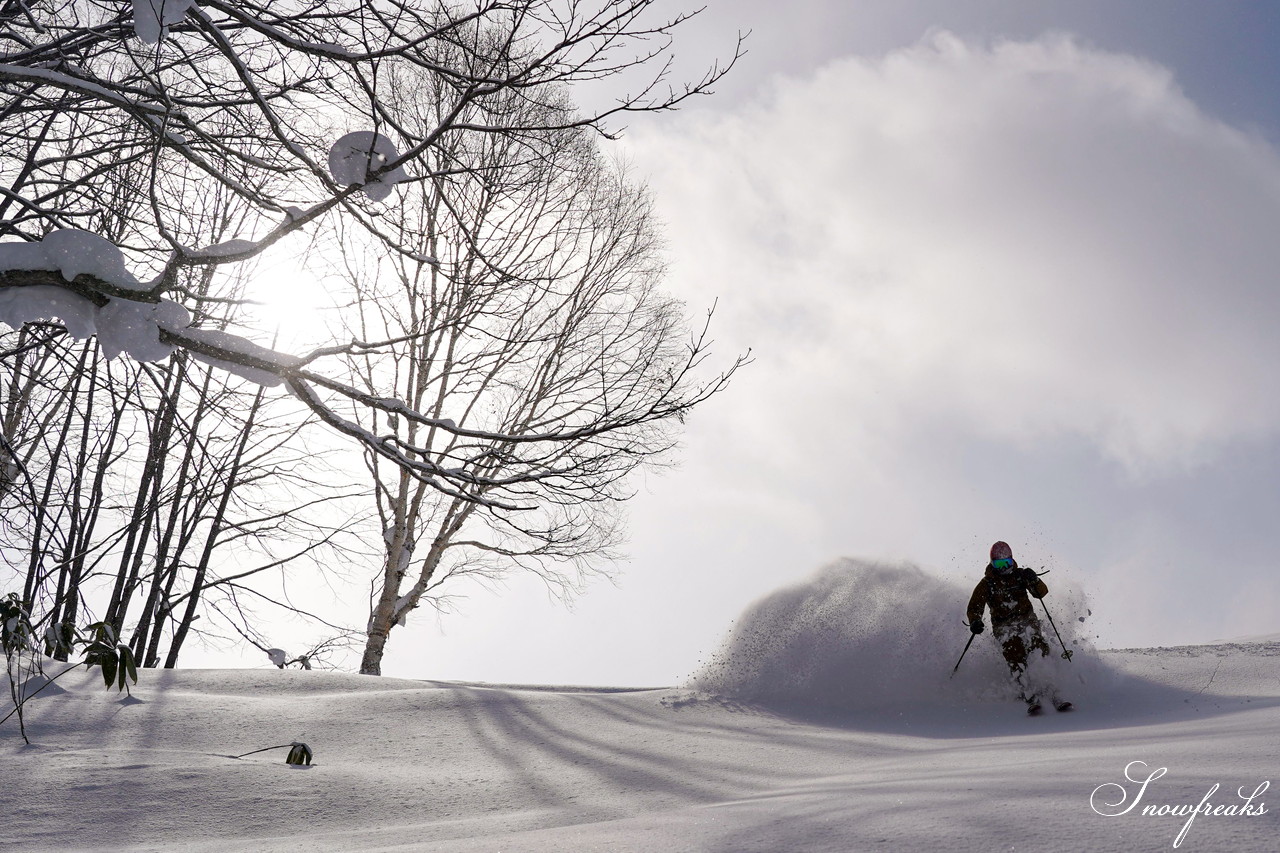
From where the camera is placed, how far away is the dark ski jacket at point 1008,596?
7.11m

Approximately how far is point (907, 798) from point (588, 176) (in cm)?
927

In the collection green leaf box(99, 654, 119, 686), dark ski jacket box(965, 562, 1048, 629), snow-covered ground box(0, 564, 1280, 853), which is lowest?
snow-covered ground box(0, 564, 1280, 853)

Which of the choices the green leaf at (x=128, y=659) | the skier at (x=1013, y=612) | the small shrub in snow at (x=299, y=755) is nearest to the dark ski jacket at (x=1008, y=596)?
the skier at (x=1013, y=612)

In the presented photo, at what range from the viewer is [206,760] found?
4.28 meters

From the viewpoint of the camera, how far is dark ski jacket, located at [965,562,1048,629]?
7105 mm

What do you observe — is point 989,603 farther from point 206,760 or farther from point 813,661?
point 206,760

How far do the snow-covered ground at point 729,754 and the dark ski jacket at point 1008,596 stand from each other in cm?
46

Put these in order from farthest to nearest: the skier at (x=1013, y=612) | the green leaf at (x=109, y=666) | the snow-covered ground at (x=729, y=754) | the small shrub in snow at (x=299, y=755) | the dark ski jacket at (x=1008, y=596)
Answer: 1. the dark ski jacket at (x=1008, y=596)
2. the skier at (x=1013, y=612)
3. the green leaf at (x=109, y=666)
4. the small shrub in snow at (x=299, y=755)
5. the snow-covered ground at (x=729, y=754)

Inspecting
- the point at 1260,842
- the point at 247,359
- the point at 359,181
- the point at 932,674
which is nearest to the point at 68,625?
the point at 247,359

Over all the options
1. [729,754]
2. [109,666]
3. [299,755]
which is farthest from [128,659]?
[729,754]

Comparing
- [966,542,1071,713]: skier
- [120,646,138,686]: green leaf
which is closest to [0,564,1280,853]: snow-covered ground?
[966,542,1071,713]: skier

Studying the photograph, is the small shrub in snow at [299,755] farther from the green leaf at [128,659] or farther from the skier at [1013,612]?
the skier at [1013,612]

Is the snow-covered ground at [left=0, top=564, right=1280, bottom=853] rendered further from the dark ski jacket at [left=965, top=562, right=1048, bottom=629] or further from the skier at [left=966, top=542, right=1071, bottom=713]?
the dark ski jacket at [left=965, top=562, right=1048, bottom=629]

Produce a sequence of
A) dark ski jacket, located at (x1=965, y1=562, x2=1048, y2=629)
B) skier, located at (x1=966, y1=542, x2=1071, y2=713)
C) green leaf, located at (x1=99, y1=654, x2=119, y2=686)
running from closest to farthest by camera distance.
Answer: green leaf, located at (x1=99, y1=654, x2=119, y2=686)
skier, located at (x1=966, y1=542, x2=1071, y2=713)
dark ski jacket, located at (x1=965, y1=562, x2=1048, y2=629)
